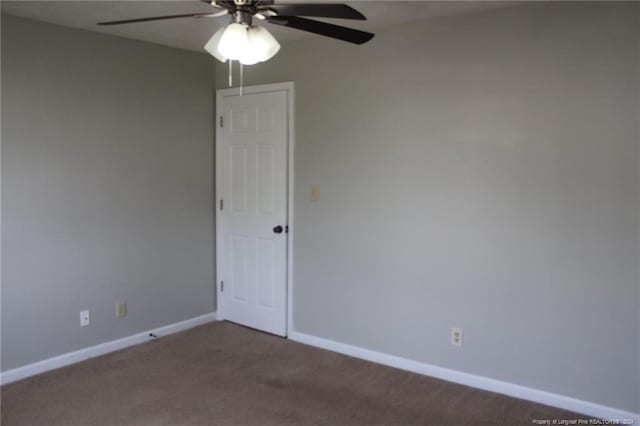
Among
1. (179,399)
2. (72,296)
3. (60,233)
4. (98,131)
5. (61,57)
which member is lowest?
(179,399)

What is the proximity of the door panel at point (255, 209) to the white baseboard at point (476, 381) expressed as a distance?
0.45 m

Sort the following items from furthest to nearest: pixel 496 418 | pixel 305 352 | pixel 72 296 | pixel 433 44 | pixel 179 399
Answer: pixel 305 352 → pixel 72 296 → pixel 433 44 → pixel 179 399 → pixel 496 418

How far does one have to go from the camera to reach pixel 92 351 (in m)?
3.86

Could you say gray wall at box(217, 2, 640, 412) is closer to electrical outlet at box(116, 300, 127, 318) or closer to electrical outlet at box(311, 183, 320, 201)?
electrical outlet at box(311, 183, 320, 201)

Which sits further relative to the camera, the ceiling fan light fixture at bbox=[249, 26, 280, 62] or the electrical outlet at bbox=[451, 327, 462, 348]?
the electrical outlet at bbox=[451, 327, 462, 348]

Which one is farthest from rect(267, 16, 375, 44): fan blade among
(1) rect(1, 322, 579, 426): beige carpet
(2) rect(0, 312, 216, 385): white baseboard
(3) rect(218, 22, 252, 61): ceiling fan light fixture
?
(2) rect(0, 312, 216, 385): white baseboard

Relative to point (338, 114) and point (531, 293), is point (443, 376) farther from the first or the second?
point (338, 114)

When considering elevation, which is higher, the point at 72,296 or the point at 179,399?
the point at 72,296

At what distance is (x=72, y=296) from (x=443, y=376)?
2682mm

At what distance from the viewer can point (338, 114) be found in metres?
3.89

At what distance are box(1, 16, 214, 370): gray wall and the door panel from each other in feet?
0.68

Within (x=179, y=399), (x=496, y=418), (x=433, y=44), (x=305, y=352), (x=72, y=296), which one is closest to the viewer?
(x=496, y=418)

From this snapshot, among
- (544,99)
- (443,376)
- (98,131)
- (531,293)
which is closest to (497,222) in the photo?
(531,293)

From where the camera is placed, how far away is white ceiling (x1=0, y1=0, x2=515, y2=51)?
3049 mm
